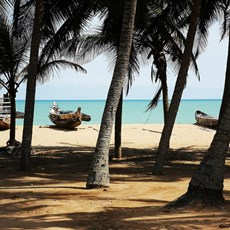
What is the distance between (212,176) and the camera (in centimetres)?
612

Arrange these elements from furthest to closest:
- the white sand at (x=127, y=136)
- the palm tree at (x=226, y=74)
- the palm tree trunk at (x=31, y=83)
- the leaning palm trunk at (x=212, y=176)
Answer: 1. the white sand at (x=127, y=136)
2. the palm tree at (x=226, y=74)
3. the palm tree trunk at (x=31, y=83)
4. the leaning palm trunk at (x=212, y=176)

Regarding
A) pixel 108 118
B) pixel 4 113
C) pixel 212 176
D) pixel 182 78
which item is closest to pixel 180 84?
pixel 182 78

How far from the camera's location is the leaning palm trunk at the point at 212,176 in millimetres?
6121

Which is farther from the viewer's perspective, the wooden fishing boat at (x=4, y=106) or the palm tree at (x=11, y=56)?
the wooden fishing boat at (x=4, y=106)

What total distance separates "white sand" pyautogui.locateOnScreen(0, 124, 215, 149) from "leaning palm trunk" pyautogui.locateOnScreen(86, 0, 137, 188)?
11.2 m

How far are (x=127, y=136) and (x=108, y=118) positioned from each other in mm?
15288

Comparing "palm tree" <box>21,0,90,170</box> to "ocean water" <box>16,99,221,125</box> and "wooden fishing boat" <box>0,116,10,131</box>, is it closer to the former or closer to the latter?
Result: "ocean water" <box>16,99,221,125</box>

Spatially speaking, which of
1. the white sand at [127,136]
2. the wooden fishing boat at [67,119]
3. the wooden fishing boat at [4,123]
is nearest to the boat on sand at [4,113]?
the wooden fishing boat at [4,123]

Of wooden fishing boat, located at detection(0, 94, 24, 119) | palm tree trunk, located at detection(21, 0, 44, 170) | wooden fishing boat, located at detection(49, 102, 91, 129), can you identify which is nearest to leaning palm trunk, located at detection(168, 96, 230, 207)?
palm tree trunk, located at detection(21, 0, 44, 170)

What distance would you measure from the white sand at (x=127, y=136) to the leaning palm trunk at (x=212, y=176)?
13262 millimetres

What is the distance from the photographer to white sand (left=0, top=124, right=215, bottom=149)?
2048 centimetres

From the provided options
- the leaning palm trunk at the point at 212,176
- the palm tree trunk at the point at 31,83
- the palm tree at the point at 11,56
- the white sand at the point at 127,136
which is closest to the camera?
the leaning palm trunk at the point at 212,176

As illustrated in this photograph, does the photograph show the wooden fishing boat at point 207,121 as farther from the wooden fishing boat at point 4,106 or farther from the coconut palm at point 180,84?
the coconut palm at point 180,84

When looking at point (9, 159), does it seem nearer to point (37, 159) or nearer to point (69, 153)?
point (37, 159)
